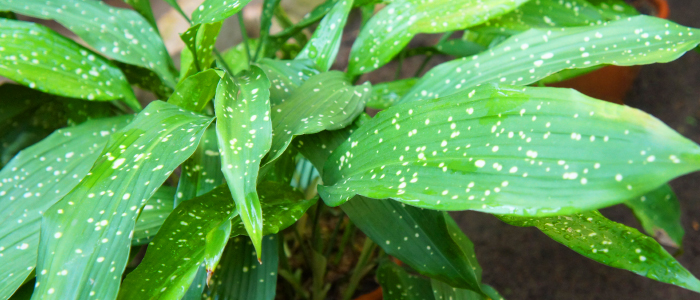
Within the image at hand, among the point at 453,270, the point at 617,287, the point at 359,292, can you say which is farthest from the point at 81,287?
the point at 617,287

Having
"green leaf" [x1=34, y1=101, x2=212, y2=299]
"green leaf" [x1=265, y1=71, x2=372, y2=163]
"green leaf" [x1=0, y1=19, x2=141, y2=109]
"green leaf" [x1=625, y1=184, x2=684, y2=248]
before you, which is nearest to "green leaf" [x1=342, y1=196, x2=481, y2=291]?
"green leaf" [x1=265, y1=71, x2=372, y2=163]

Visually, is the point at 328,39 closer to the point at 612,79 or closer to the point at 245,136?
the point at 245,136

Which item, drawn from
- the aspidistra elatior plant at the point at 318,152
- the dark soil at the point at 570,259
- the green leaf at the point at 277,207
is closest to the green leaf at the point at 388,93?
the aspidistra elatior plant at the point at 318,152

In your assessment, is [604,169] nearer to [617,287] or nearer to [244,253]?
[244,253]

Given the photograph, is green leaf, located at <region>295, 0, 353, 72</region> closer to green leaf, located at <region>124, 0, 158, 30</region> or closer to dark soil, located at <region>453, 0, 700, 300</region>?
green leaf, located at <region>124, 0, 158, 30</region>

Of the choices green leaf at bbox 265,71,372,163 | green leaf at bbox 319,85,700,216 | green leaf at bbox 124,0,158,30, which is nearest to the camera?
green leaf at bbox 319,85,700,216

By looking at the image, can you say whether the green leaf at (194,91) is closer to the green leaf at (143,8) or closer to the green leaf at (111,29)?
the green leaf at (111,29)
